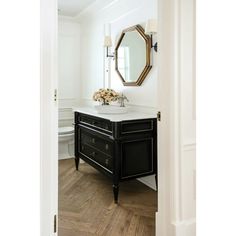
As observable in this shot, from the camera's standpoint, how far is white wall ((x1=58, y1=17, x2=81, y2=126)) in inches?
187

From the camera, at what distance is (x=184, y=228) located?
6.26 ft

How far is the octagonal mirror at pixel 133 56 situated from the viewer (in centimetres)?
311

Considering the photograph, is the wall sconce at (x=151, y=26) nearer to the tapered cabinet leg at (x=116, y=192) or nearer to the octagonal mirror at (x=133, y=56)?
the octagonal mirror at (x=133, y=56)

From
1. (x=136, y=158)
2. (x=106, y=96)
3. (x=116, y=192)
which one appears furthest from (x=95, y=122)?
(x=116, y=192)

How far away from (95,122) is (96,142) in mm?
239

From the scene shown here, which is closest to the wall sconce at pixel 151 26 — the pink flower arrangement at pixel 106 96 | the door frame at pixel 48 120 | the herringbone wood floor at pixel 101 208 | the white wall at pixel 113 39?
the white wall at pixel 113 39

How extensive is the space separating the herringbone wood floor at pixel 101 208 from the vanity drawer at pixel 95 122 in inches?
29.7

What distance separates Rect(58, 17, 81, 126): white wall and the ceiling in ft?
0.86
